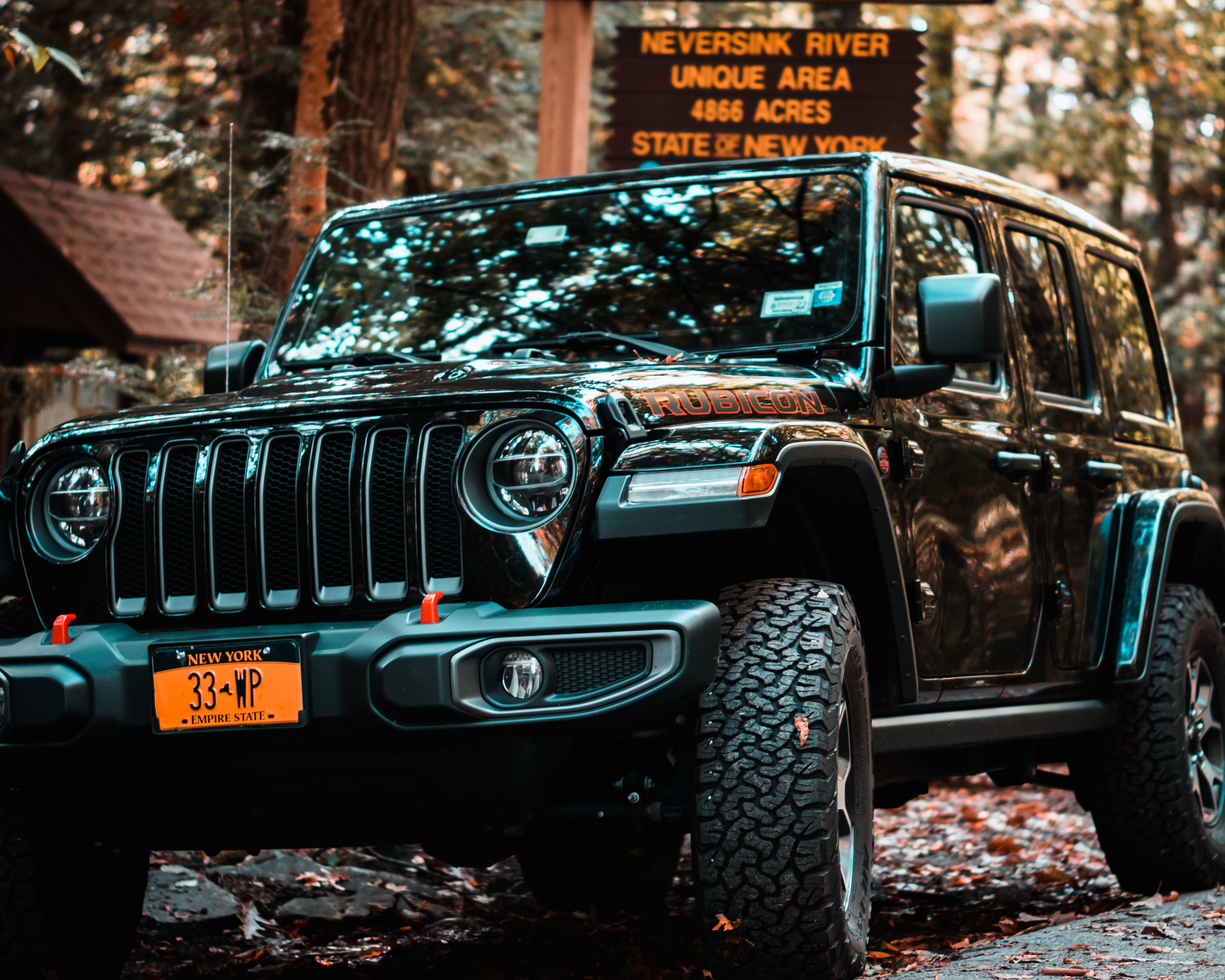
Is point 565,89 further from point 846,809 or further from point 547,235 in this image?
point 846,809

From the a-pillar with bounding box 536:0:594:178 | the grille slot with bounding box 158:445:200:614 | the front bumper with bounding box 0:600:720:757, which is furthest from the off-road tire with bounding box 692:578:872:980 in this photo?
the a-pillar with bounding box 536:0:594:178

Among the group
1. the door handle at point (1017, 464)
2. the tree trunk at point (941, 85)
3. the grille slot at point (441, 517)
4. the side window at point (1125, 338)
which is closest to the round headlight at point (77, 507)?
the grille slot at point (441, 517)

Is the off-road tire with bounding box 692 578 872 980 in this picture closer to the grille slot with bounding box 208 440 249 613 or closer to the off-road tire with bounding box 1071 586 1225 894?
the grille slot with bounding box 208 440 249 613

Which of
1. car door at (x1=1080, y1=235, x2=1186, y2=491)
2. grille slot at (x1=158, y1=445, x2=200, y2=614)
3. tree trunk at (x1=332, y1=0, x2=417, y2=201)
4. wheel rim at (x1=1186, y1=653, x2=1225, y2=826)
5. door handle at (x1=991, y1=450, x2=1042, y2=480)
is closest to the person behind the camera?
grille slot at (x1=158, y1=445, x2=200, y2=614)

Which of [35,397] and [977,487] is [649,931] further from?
[35,397]

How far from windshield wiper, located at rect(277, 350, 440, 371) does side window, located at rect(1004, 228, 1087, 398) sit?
6.65 ft

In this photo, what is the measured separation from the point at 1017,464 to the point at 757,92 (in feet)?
16.0

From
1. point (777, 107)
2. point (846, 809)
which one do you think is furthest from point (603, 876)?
point (777, 107)

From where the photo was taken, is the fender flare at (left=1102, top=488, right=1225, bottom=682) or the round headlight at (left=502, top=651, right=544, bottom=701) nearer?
the round headlight at (left=502, top=651, right=544, bottom=701)

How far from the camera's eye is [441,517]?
337cm

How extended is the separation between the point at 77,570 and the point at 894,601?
77.6 inches

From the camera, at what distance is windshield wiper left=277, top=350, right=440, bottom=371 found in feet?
14.3

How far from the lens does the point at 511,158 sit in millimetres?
12711

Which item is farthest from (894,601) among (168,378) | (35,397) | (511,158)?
(511,158)
